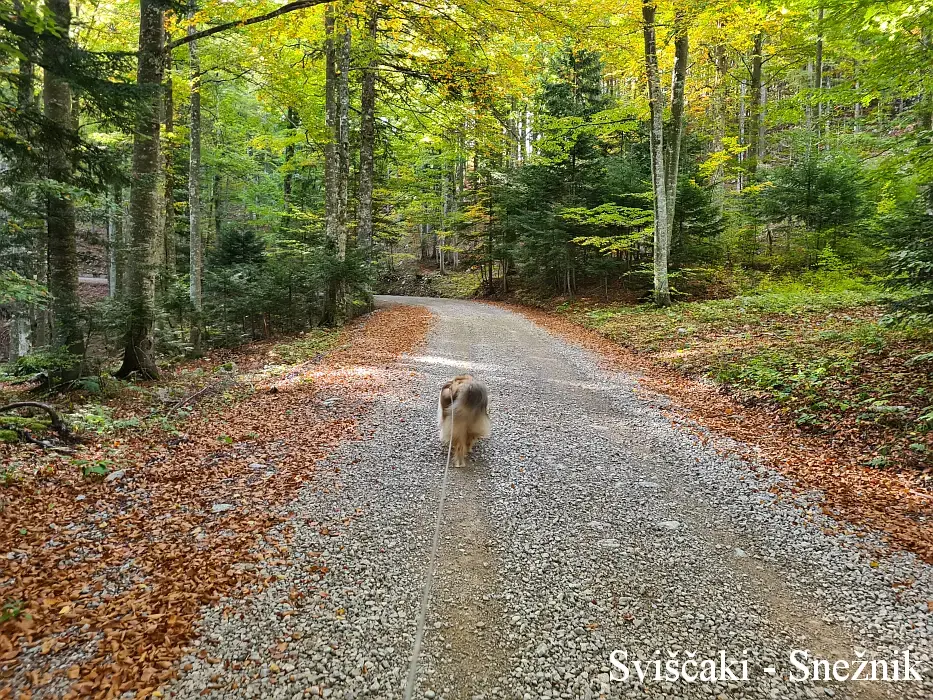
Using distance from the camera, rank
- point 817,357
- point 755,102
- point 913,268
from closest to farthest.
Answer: point 913,268 < point 817,357 < point 755,102

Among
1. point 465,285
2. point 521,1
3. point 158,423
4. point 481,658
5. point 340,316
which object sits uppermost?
point 521,1

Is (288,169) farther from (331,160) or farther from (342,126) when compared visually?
(331,160)

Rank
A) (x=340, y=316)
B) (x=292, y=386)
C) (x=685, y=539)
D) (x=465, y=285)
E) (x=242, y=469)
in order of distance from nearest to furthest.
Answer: (x=685, y=539) < (x=242, y=469) < (x=292, y=386) < (x=340, y=316) < (x=465, y=285)

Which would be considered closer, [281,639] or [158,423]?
[281,639]

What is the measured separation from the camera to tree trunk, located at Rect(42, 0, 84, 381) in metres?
6.75

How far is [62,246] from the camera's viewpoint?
7.43 meters

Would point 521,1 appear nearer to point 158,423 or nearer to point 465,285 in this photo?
point 158,423

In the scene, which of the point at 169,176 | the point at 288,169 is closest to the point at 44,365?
the point at 169,176

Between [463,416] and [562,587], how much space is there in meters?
2.16

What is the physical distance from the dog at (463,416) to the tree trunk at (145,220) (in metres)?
5.21

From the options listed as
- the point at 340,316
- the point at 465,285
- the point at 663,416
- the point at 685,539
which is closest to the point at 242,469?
the point at 685,539

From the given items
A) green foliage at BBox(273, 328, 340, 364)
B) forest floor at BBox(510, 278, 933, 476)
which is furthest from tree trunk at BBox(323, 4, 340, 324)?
forest floor at BBox(510, 278, 933, 476)

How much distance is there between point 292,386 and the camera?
7.69 metres

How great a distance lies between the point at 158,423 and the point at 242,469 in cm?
185
